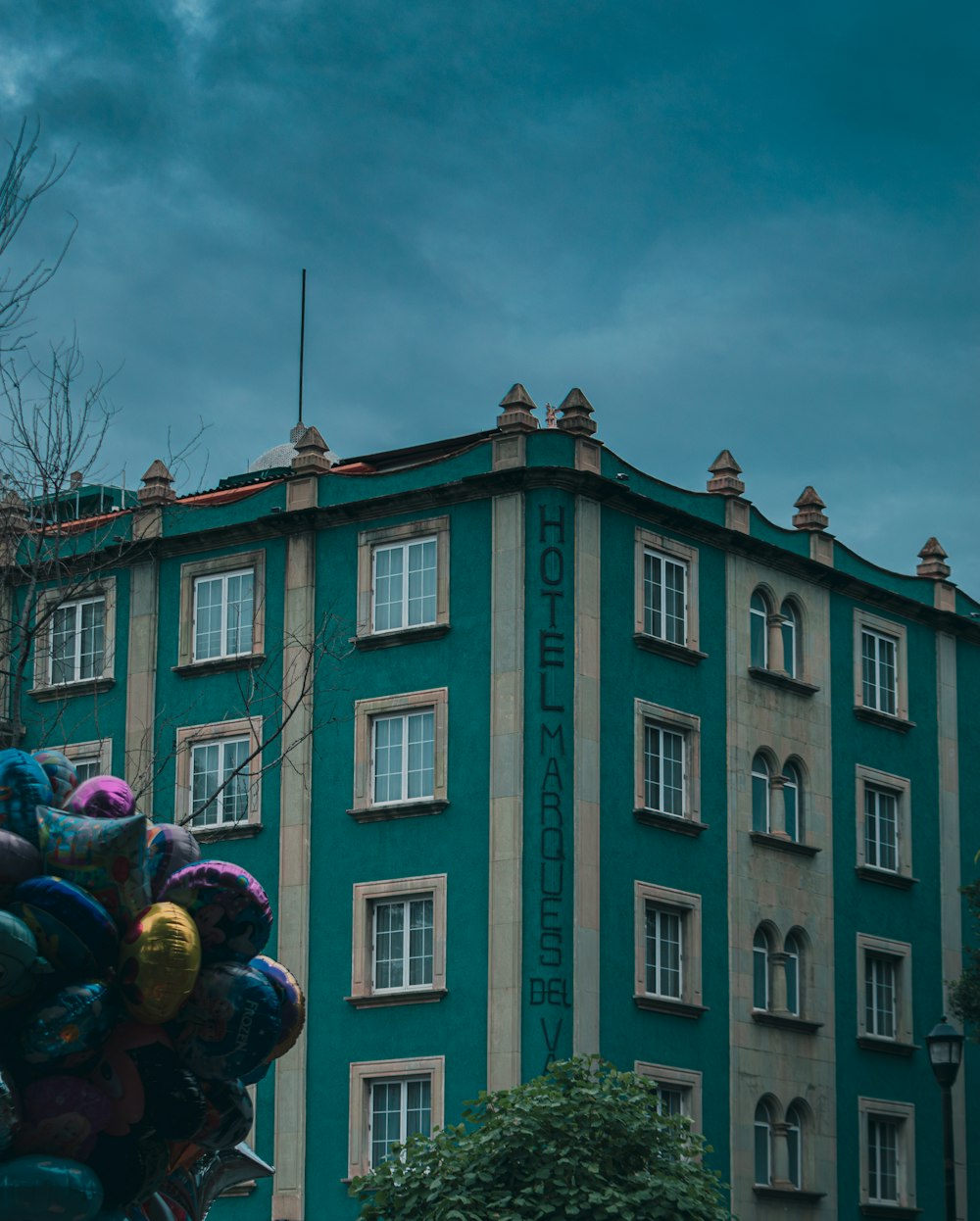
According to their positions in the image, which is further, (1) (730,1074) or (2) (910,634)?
(2) (910,634)

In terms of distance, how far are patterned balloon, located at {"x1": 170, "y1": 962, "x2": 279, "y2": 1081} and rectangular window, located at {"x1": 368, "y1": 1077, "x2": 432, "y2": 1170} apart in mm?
26040

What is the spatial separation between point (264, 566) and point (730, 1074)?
13.2 metres

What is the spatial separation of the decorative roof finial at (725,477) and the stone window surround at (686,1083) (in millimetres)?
11479

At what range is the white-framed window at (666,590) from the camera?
46125 mm

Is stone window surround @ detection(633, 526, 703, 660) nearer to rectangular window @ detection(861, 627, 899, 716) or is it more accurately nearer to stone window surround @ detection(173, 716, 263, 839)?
rectangular window @ detection(861, 627, 899, 716)

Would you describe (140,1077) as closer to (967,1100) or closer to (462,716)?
(462,716)

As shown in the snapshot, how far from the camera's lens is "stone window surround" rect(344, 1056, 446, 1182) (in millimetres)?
42906

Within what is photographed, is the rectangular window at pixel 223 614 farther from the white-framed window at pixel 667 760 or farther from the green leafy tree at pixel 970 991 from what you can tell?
the green leafy tree at pixel 970 991

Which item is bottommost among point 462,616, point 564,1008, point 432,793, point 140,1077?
point 140,1077

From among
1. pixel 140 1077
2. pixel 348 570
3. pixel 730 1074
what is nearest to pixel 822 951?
pixel 730 1074

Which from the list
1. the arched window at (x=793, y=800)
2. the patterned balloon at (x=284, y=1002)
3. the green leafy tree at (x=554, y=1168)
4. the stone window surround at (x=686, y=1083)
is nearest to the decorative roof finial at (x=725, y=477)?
the arched window at (x=793, y=800)

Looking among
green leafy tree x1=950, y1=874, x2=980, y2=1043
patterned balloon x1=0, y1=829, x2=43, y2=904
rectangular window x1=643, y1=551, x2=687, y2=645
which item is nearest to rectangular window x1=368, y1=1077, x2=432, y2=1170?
rectangular window x1=643, y1=551, x2=687, y2=645

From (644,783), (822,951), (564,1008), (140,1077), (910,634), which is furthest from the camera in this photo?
(910,634)

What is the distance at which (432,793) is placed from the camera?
44.5 metres
